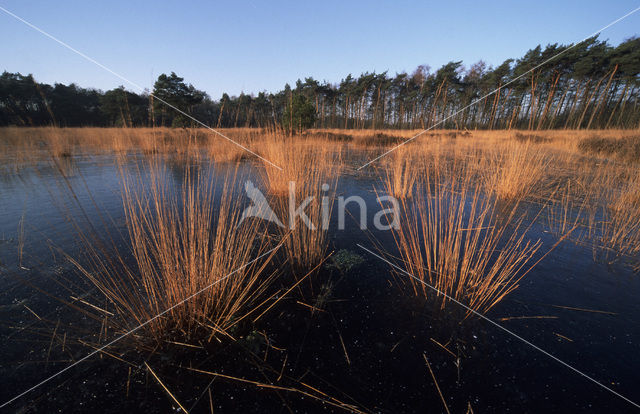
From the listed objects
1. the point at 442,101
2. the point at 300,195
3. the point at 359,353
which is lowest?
the point at 359,353

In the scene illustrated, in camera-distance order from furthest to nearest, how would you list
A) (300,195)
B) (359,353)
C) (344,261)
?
1. (300,195)
2. (344,261)
3. (359,353)

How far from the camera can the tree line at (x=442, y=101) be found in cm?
245

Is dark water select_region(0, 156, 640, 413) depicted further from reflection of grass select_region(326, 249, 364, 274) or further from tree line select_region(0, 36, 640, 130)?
tree line select_region(0, 36, 640, 130)

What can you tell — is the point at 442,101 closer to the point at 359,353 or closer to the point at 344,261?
the point at 344,261

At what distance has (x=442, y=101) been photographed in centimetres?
291

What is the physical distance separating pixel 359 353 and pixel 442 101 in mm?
3204

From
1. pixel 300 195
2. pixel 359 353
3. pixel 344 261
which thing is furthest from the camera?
pixel 300 195

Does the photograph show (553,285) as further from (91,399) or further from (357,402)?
(91,399)

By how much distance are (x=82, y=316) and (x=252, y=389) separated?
50.5 inches

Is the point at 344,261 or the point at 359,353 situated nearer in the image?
the point at 359,353

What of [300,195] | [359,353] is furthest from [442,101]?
[359,353]

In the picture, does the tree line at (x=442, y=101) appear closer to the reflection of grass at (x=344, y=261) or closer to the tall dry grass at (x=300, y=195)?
the tall dry grass at (x=300, y=195)

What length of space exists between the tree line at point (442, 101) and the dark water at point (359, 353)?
142 centimetres

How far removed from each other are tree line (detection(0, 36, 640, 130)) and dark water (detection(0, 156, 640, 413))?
142 centimetres
